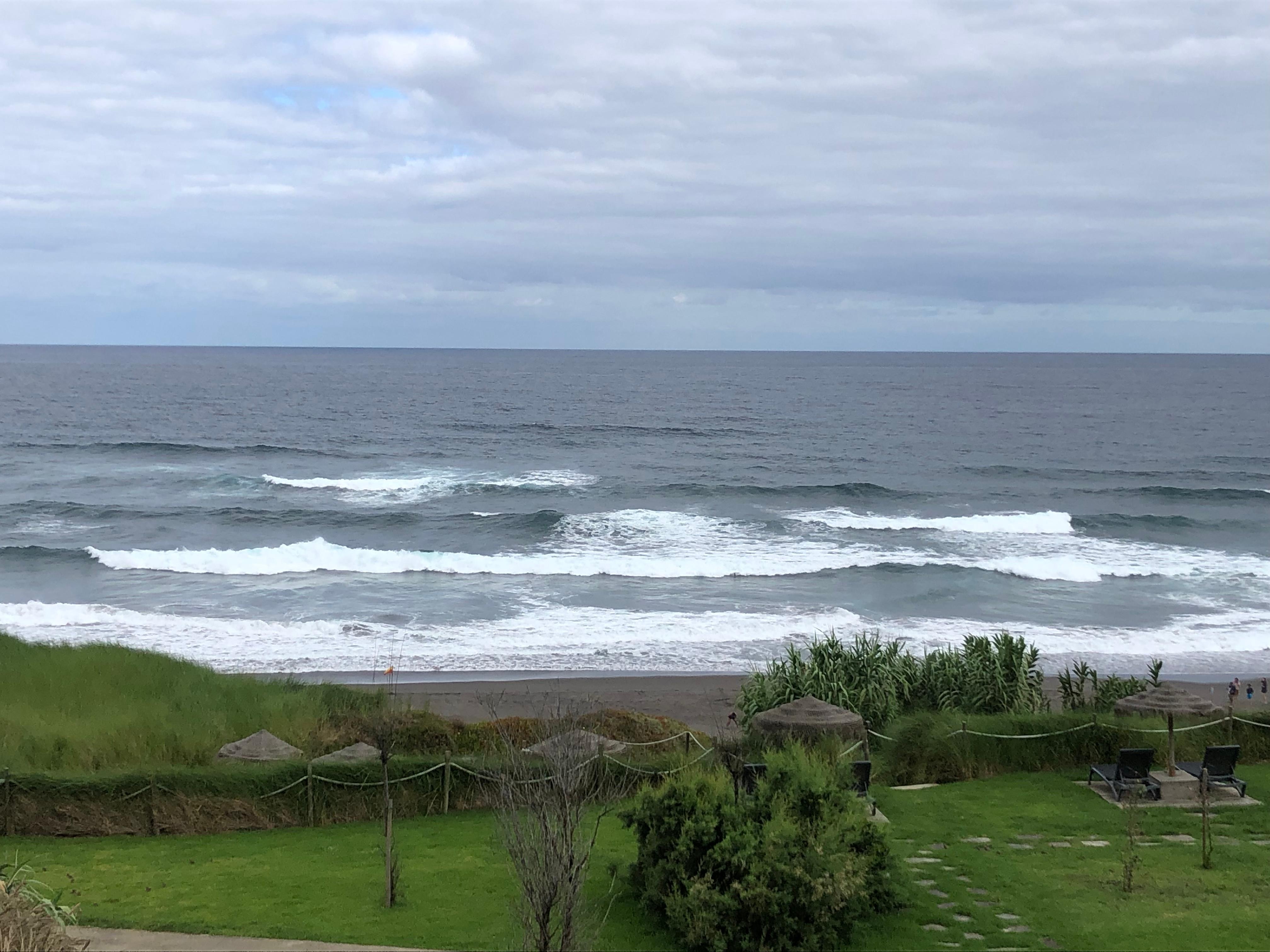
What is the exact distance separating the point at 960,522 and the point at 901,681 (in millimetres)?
27801

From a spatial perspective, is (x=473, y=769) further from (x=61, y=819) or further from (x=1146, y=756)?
(x=1146, y=756)

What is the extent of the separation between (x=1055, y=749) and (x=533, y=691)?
10486 millimetres

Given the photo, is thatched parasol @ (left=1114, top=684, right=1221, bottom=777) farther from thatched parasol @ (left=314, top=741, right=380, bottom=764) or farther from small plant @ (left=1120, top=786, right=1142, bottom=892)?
thatched parasol @ (left=314, top=741, right=380, bottom=764)

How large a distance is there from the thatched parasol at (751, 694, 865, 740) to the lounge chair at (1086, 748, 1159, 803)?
3179 mm

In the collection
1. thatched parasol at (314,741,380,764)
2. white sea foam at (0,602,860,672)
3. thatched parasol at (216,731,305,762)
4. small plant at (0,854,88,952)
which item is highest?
small plant at (0,854,88,952)

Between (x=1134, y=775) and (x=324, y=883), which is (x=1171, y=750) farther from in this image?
(x=324, y=883)

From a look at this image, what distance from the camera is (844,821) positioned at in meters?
10.4

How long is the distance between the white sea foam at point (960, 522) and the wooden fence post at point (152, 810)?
107 feet

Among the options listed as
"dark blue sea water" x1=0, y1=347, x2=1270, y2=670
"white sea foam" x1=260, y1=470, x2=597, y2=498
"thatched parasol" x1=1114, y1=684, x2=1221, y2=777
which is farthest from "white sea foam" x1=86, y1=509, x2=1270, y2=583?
"thatched parasol" x1=1114, y1=684, x2=1221, y2=777

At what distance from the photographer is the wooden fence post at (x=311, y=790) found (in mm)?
13555

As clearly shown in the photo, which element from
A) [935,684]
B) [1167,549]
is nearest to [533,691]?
[935,684]

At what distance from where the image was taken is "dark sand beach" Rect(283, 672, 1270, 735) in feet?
67.2

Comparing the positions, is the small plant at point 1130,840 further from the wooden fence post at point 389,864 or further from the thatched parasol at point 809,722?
the wooden fence post at point 389,864

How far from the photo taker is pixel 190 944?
32.6 feet
